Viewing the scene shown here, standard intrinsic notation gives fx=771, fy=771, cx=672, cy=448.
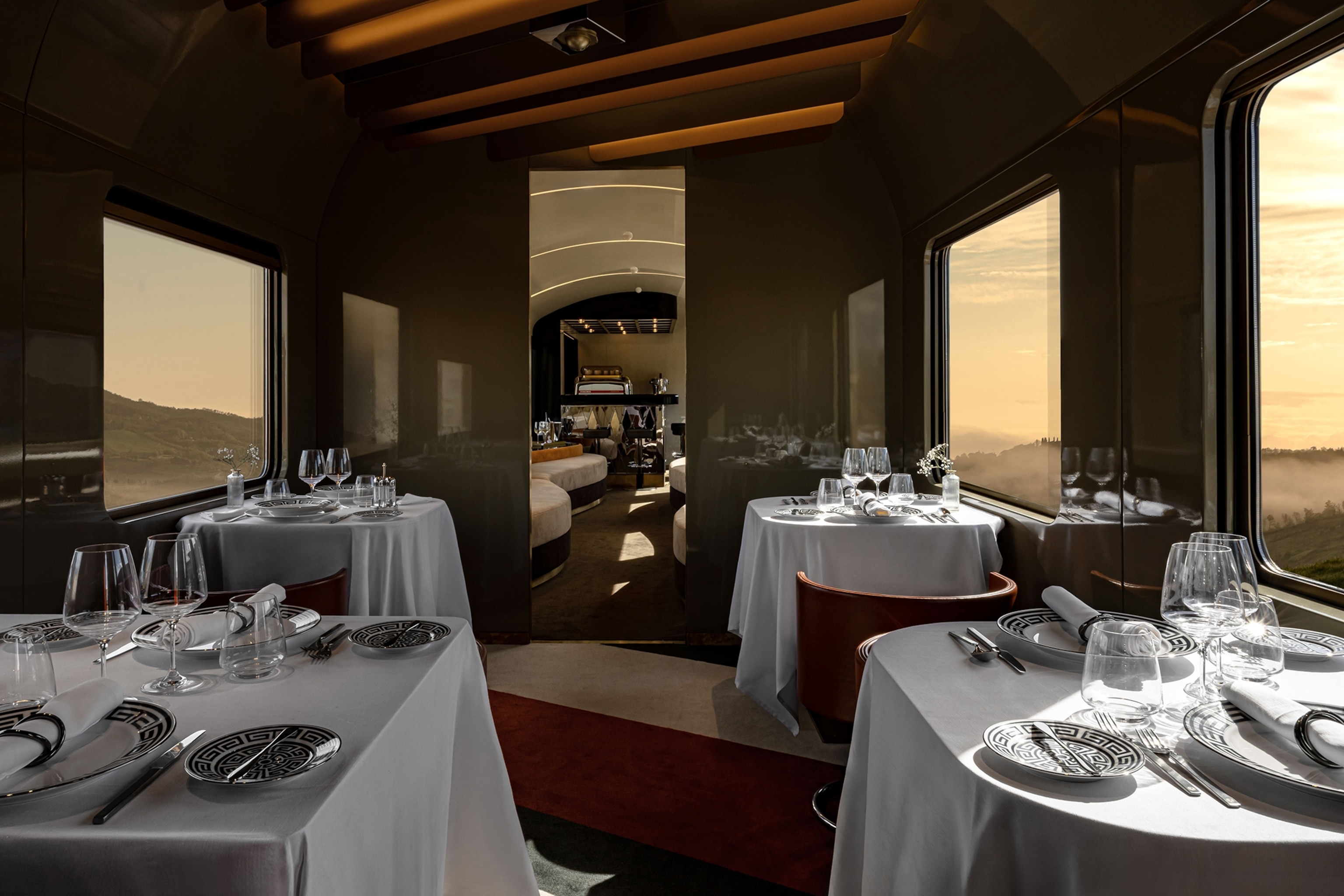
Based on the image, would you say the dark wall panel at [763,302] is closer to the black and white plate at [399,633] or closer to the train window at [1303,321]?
the train window at [1303,321]

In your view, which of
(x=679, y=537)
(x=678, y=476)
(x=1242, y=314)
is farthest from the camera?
(x=678, y=476)

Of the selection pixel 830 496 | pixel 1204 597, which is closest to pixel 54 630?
pixel 1204 597

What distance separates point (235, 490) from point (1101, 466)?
3708 mm

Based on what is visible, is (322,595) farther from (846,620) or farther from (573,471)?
(573,471)

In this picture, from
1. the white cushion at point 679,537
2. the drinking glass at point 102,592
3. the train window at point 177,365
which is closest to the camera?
the drinking glass at point 102,592

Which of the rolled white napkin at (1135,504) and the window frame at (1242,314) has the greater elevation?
the window frame at (1242,314)

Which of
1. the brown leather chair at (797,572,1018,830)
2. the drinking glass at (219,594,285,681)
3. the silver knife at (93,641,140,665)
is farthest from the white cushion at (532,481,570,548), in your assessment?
the drinking glass at (219,594,285,681)

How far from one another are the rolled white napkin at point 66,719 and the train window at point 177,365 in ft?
8.07

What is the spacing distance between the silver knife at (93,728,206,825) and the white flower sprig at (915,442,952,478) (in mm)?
3449

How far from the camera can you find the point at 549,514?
5914 millimetres

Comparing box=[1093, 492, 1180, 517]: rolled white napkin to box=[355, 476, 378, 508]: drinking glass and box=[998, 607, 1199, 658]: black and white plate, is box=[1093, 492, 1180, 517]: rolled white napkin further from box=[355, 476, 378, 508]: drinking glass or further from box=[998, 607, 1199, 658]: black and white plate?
box=[355, 476, 378, 508]: drinking glass

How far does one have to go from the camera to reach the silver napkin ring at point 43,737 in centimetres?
101

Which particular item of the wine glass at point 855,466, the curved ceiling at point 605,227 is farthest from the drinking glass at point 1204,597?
the curved ceiling at point 605,227

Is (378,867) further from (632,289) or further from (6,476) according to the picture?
(632,289)
